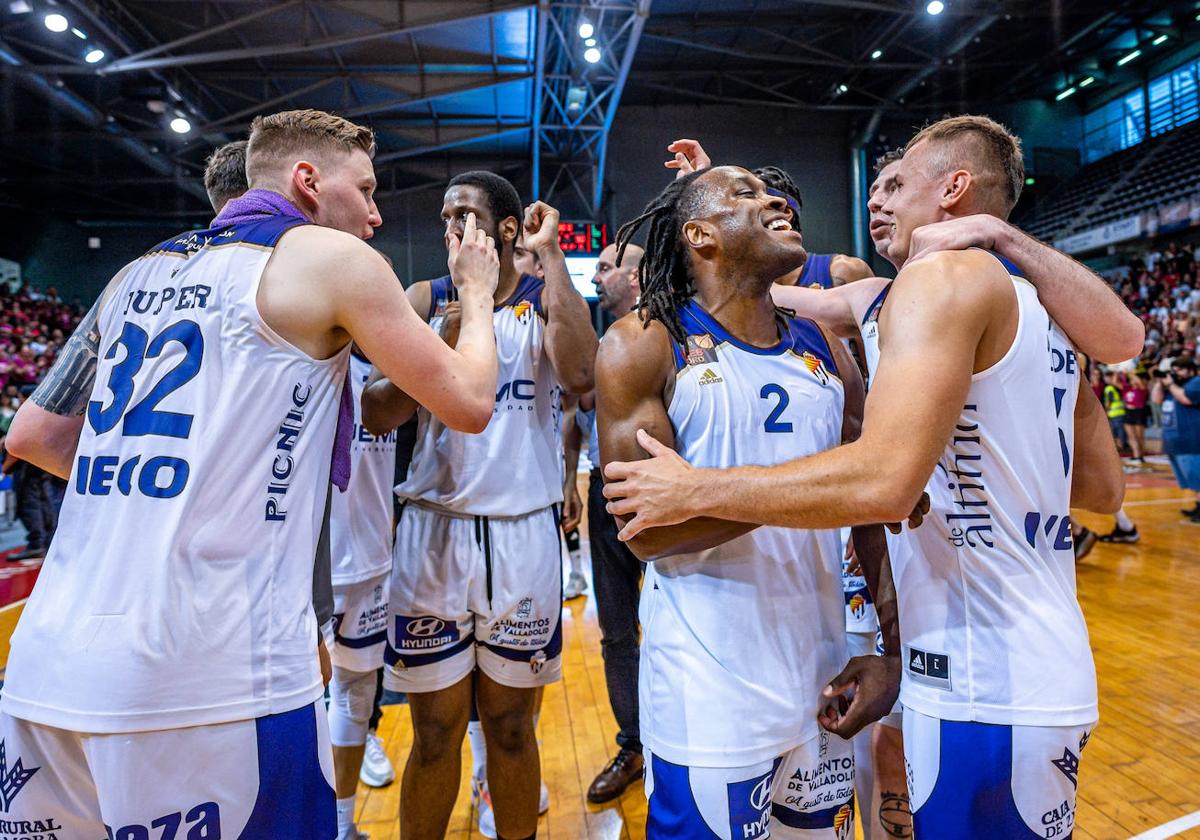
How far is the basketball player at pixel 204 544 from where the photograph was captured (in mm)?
1290

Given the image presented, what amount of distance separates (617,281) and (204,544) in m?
2.74

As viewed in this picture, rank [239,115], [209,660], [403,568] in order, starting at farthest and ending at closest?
[239,115] → [403,568] → [209,660]

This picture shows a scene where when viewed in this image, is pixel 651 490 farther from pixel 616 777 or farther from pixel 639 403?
pixel 616 777

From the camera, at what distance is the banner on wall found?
16297mm

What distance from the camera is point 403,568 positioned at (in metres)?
Result: 2.51

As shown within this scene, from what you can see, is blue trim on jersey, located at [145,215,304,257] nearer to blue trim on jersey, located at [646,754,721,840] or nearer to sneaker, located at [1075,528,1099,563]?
blue trim on jersey, located at [646,754,721,840]

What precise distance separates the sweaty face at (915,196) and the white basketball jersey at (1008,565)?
0.31 metres

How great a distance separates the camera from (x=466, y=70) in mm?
12633

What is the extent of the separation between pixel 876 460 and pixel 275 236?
1.18m

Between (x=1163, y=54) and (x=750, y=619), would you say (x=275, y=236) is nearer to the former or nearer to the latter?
(x=750, y=619)

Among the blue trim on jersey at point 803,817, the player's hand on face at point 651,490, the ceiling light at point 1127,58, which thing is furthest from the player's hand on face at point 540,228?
the ceiling light at point 1127,58

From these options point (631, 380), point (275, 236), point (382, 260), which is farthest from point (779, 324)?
point (275, 236)

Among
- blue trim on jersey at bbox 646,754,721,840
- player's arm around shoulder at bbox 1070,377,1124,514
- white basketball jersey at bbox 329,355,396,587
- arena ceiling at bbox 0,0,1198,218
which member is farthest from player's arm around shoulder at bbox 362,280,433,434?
arena ceiling at bbox 0,0,1198,218

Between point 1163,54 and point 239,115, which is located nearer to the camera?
point 239,115
